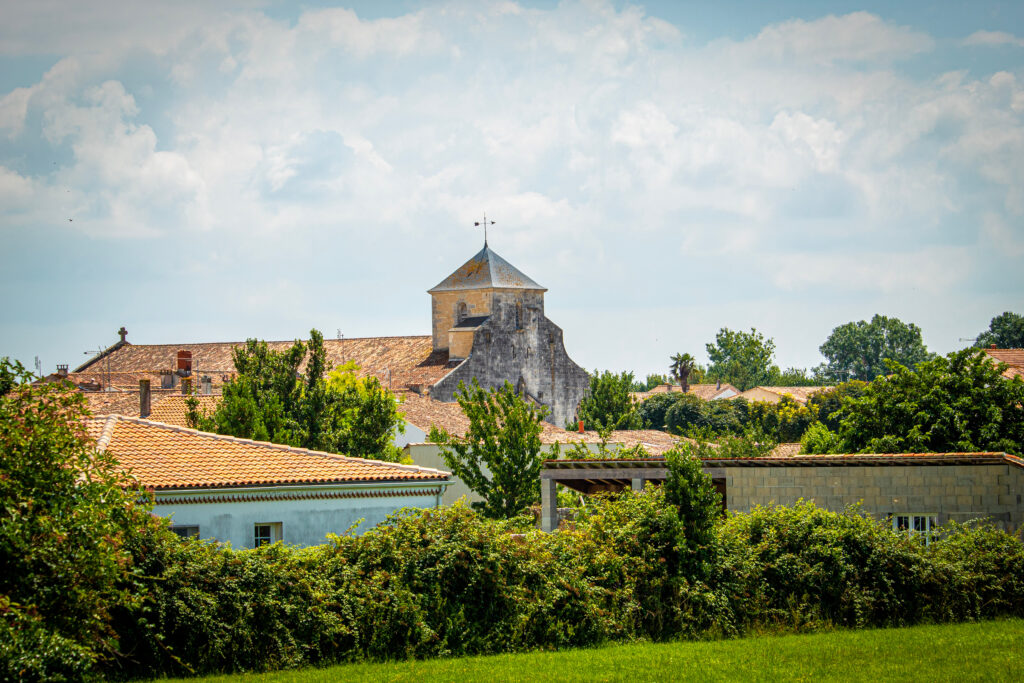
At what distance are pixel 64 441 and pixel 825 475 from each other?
565 inches

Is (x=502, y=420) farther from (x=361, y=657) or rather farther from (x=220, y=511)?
(x=361, y=657)

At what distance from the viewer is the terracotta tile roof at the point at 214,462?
71.3 feet

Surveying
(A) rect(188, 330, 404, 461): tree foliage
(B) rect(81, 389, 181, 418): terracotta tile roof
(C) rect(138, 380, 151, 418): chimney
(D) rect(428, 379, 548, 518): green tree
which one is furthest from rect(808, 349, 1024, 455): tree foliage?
(B) rect(81, 389, 181, 418): terracotta tile roof

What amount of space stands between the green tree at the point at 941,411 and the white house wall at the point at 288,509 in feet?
47.6

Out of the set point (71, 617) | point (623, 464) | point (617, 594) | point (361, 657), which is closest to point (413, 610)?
Result: point (361, 657)

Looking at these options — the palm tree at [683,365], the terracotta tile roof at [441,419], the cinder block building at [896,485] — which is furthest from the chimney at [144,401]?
the palm tree at [683,365]

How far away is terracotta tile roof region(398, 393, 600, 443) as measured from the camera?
1932 inches

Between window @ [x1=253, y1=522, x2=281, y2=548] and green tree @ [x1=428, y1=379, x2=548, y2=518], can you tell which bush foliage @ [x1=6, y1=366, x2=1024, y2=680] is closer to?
window @ [x1=253, y1=522, x2=281, y2=548]

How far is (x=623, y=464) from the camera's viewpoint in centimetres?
2420

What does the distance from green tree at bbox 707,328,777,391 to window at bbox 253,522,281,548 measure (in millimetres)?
143000

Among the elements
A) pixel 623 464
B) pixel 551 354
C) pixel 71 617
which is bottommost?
pixel 71 617

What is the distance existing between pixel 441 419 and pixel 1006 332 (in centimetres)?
11881

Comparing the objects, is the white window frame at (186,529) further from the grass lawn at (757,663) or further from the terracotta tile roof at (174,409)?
the terracotta tile roof at (174,409)

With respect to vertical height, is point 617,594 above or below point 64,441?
below
